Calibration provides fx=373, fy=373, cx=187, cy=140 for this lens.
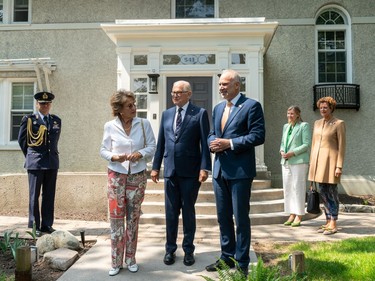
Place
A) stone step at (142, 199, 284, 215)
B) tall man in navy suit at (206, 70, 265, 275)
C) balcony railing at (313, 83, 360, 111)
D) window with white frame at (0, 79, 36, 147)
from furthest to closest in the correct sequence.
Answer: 1. window with white frame at (0, 79, 36, 147)
2. balcony railing at (313, 83, 360, 111)
3. stone step at (142, 199, 284, 215)
4. tall man in navy suit at (206, 70, 265, 275)

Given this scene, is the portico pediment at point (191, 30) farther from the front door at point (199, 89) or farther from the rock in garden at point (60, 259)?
the rock in garden at point (60, 259)

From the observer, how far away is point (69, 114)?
10188mm

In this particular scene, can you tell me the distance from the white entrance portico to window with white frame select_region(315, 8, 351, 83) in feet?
7.84

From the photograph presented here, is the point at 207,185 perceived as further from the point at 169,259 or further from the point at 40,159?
the point at 169,259

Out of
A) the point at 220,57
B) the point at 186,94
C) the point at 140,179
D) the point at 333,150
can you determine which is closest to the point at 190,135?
the point at 186,94

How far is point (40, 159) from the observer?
5.72 m

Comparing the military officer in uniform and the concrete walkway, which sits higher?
the military officer in uniform

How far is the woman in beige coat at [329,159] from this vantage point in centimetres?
565

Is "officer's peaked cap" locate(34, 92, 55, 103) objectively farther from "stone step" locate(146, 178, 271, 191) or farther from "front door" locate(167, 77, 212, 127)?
"front door" locate(167, 77, 212, 127)

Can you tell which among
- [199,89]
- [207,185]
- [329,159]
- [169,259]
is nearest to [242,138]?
[169,259]

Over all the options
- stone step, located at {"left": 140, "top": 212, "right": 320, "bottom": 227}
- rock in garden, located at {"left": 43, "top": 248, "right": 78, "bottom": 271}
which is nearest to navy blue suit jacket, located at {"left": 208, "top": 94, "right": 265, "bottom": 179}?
rock in garden, located at {"left": 43, "top": 248, "right": 78, "bottom": 271}

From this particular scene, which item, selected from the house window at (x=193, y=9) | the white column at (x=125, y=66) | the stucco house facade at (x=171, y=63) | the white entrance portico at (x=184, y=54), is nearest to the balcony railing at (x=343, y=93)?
the stucco house facade at (x=171, y=63)

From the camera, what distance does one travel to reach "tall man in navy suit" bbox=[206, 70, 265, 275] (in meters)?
3.75

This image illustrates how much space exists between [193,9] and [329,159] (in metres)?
6.55
